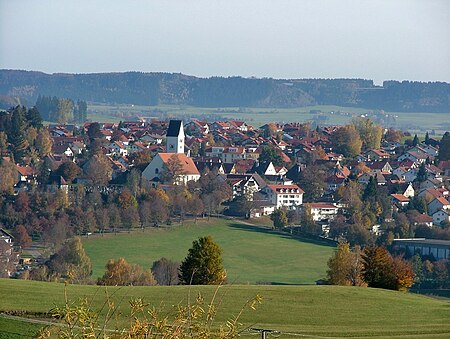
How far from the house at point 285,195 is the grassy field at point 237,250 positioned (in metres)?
7.15

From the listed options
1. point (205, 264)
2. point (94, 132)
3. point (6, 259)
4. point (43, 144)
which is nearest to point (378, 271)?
point (205, 264)

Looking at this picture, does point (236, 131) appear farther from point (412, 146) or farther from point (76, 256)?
point (76, 256)

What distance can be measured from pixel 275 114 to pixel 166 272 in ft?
409

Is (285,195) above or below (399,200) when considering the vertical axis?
below

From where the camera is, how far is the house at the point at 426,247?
37844mm

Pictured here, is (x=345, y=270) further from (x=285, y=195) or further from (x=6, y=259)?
(x=285, y=195)

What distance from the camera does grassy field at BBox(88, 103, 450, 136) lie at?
132 metres

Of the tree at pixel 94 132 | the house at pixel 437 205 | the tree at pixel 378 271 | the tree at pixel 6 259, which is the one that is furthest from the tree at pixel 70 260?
the tree at pixel 94 132

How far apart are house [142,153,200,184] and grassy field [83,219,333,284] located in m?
10.2

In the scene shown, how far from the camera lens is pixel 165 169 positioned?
5319 cm

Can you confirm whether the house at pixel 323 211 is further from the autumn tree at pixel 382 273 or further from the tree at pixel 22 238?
the autumn tree at pixel 382 273

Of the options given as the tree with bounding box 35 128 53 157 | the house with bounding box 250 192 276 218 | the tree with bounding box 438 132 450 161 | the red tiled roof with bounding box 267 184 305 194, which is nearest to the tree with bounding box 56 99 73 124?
the tree with bounding box 35 128 53 157

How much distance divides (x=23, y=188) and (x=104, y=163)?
6.39 metres

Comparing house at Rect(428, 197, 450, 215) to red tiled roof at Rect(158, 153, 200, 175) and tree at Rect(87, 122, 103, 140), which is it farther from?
tree at Rect(87, 122, 103, 140)
